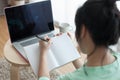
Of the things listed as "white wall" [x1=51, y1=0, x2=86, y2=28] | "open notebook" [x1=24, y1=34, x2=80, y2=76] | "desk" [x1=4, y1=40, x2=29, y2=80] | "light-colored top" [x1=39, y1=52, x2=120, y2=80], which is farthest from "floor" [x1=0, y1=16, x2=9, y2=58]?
"light-colored top" [x1=39, y1=52, x2=120, y2=80]

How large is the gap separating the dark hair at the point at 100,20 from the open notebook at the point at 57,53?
429 mm

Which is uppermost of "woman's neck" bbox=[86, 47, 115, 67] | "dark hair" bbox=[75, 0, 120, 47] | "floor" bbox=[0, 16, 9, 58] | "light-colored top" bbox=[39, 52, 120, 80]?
"dark hair" bbox=[75, 0, 120, 47]

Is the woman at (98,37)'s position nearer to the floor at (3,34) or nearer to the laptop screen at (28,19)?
the laptop screen at (28,19)

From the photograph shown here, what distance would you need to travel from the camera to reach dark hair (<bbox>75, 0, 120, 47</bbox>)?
2.52 feet

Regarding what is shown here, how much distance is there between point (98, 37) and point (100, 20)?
6cm

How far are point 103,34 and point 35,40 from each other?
72 centimetres

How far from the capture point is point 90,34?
0.80m

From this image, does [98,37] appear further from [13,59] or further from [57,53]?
[13,59]

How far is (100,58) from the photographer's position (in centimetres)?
84

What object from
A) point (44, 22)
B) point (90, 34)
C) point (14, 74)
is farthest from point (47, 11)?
point (90, 34)

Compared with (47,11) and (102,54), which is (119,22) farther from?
(47,11)

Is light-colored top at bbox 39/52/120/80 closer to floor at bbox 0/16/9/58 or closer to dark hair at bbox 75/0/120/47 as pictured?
dark hair at bbox 75/0/120/47

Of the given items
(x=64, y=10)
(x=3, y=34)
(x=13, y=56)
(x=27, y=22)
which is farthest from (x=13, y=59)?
(x=3, y=34)

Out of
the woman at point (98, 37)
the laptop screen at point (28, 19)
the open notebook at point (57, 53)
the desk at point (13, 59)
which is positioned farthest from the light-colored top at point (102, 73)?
the laptop screen at point (28, 19)
